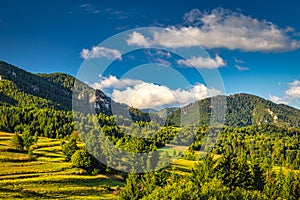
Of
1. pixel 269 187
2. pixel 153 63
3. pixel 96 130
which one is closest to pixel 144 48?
pixel 153 63

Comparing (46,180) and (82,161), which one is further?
(82,161)

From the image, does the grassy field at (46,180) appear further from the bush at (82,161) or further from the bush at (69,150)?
the bush at (69,150)

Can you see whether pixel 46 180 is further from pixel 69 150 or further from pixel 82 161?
pixel 69 150

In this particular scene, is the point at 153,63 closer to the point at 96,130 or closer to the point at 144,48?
the point at 144,48

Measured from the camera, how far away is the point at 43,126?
17475cm

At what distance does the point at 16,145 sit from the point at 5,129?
75.9 m

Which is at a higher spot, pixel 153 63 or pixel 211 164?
pixel 153 63

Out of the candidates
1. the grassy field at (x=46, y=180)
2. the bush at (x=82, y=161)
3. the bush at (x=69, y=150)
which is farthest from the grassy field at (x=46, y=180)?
the bush at (x=69, y=150)

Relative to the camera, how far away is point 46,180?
228 ft

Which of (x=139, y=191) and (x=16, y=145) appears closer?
(x=139, y=191)

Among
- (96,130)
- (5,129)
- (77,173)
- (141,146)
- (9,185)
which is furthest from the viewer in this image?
(5,129)

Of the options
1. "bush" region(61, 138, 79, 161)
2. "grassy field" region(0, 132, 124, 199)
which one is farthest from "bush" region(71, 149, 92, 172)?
"bush" region(61, 138, 79, 161)

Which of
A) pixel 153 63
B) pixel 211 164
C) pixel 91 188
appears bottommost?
pixel 91 188

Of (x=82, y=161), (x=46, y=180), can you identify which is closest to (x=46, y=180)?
(x=46, y=180)
